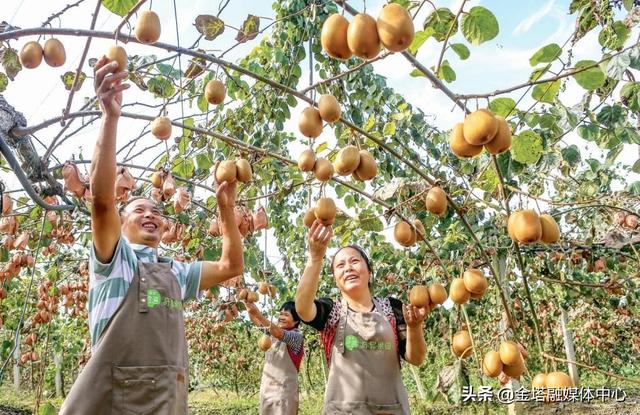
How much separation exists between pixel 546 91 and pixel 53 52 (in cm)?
168

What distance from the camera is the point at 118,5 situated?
158 cm

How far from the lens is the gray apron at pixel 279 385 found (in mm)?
4422

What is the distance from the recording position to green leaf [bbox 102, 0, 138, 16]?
157 cm

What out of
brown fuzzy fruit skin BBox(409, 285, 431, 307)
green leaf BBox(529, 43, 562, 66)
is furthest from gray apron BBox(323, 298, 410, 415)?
green leaf BBox(529, 43, 562, 66)

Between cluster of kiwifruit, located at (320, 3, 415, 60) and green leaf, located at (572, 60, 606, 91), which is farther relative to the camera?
green leaf, located at (572, 60, 606, 91)

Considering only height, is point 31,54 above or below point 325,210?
above

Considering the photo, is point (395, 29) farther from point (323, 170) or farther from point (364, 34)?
point (323, 170)

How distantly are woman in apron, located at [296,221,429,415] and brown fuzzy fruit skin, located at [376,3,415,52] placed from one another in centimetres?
121

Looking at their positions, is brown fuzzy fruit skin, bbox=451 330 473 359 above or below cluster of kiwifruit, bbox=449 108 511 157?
below

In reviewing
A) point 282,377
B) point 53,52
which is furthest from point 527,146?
point 282,377

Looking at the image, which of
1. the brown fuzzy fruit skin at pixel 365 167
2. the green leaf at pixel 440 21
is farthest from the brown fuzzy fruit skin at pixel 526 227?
the green leaf at pixel 440 21

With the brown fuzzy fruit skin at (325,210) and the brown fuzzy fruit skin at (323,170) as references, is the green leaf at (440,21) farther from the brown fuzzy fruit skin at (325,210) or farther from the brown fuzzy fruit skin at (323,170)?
the brown fuzzy fruit skin at (325,210)

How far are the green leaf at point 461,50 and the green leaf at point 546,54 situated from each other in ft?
0.81

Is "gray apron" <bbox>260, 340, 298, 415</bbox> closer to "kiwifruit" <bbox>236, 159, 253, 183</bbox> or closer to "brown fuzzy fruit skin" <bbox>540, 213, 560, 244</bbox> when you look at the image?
"kiwifruit" <bbox>236, 159, 253, 183</bbox>
